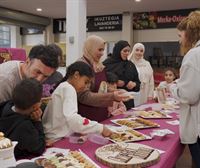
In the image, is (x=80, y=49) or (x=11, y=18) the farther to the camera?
(x=11, y=18)

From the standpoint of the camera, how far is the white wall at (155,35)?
805 cm

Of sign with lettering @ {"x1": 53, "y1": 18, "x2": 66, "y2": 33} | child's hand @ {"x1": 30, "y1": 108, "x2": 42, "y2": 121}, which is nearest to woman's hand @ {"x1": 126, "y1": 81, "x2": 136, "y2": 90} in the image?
child's hand @ {"x1": 30, "y1": 108, "x2": 42, "y2": 121}

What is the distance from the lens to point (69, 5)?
198 inches

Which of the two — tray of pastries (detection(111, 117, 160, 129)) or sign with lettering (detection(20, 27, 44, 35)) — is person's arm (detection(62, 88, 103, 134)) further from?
sign with lettering (detection(20, 27, 44, 35))

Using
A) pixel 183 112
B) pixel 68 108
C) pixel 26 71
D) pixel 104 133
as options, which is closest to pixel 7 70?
pixel 26 71

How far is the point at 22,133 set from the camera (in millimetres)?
1310

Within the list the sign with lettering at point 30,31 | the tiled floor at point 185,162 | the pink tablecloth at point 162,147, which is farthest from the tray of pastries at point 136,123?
the sign with lettering at point 30,31

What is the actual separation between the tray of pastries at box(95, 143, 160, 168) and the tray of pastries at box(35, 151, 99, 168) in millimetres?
71

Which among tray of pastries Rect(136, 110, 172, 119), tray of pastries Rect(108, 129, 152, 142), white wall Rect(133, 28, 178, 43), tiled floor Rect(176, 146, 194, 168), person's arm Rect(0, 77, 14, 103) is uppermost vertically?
white wall Rect(133, 28, 178, 43)

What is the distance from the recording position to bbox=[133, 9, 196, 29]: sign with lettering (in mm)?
7844

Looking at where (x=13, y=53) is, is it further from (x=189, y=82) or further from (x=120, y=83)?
(x=189, y=82)

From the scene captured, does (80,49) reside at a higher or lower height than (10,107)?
higher

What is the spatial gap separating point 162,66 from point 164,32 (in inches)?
37.9

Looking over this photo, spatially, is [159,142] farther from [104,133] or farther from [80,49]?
[80,49]
